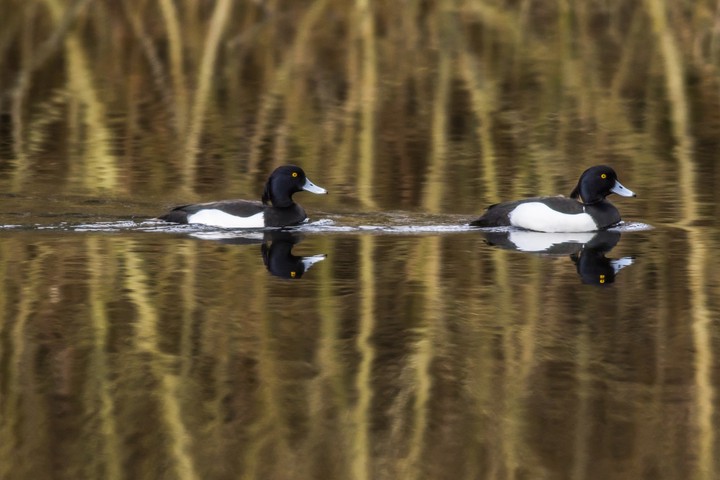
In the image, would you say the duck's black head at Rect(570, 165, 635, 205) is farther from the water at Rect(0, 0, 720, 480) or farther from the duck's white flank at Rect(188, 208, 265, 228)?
the duck's white flank at Rect(188, 208, 265, 228)

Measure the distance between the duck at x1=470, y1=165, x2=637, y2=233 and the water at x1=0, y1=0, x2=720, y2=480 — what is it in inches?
6.0

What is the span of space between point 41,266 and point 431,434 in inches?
172

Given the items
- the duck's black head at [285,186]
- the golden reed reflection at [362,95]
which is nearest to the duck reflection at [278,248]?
the duck's black head at [285,186]

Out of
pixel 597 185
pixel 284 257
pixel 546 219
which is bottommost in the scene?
pixel 284 257

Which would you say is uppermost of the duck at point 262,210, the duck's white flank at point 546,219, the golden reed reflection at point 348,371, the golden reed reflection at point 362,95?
the golden reed reflection at point 362,95

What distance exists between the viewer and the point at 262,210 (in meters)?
12.5

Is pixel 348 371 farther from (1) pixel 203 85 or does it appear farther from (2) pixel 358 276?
(1) pixel 203 85

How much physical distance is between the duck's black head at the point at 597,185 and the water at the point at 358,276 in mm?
336

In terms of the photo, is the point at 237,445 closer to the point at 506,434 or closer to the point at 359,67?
the point at 506,434

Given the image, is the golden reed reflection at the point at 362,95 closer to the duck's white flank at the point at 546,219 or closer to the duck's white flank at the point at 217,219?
the duck's white flank at the point at 546,219

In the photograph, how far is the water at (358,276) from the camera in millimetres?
7098

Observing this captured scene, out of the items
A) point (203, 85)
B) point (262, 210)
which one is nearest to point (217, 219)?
point (262, 210)

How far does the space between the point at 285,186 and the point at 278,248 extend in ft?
3.92

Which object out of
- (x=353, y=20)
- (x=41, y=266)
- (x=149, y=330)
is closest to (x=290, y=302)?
(x=149, y=330)
